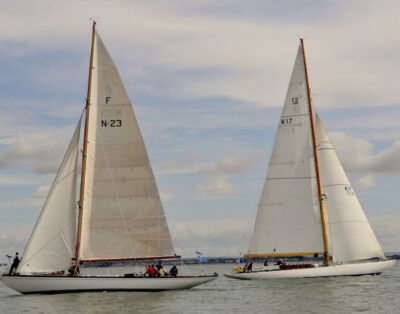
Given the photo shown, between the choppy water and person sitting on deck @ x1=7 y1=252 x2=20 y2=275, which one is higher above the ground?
person sitting on deck @ x1=7 y1=252 x2=20 y2=275

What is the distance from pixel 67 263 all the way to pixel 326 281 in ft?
69.6

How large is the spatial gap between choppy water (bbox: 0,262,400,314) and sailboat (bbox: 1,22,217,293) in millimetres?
1496

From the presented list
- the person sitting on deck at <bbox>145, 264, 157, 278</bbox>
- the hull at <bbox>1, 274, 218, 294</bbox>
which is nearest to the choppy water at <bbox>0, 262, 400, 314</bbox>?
the hull at <bbox>1, 274, 218, 294</bbox>

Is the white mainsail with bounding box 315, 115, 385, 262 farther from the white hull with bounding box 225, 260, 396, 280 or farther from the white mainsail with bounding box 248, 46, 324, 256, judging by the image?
the white mainsail with bounding box 248, 46, 324, 256

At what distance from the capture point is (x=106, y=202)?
45.3 meters

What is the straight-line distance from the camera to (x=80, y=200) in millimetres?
45031

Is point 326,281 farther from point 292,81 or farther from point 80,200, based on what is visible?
point 80,200

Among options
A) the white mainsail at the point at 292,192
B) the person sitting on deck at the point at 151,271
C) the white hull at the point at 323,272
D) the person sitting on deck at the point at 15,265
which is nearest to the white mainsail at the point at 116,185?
the person sitting on deck at the point at 151,271

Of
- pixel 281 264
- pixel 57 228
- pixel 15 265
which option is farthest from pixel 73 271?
pixel 281 264

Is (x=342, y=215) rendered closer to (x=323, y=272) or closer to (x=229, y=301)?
(x=323, y=272)

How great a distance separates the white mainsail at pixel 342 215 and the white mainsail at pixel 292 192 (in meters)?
1.14

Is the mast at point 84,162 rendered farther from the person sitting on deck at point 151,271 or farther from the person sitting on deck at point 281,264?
the person sitting on deck at point 281,264

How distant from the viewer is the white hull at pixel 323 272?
56.2 meters

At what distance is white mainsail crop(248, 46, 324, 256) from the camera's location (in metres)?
58.0
